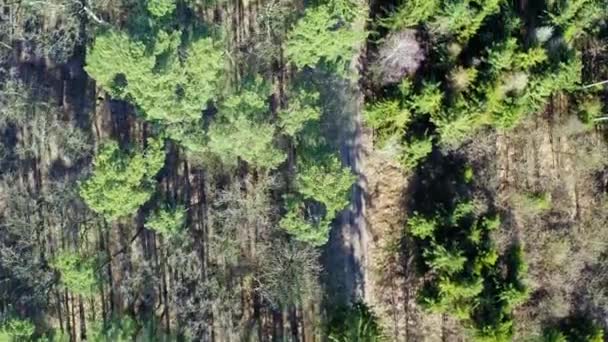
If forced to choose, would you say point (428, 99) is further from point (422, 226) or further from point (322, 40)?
point (422, 226)

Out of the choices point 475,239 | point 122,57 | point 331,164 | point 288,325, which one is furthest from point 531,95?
point 122,57

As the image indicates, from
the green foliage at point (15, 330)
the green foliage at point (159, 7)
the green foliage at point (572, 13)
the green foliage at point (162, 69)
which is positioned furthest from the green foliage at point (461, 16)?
the green foliage at point (15, 330)

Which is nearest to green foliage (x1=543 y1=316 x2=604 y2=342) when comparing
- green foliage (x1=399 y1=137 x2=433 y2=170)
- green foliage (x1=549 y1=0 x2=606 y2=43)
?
green foliage (x1=399 y1=137 x2=433 y2=170)

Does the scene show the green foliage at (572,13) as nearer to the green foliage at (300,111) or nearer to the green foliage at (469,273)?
the green foliage at (469,273)

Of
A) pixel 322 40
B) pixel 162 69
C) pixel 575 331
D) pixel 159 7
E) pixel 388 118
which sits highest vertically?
pixel 159 7

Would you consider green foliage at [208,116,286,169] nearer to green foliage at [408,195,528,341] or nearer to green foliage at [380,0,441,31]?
green foliage at [408,195,528,341]

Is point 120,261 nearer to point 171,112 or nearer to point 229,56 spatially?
point 171,112

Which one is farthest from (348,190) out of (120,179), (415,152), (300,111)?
(120,179)
